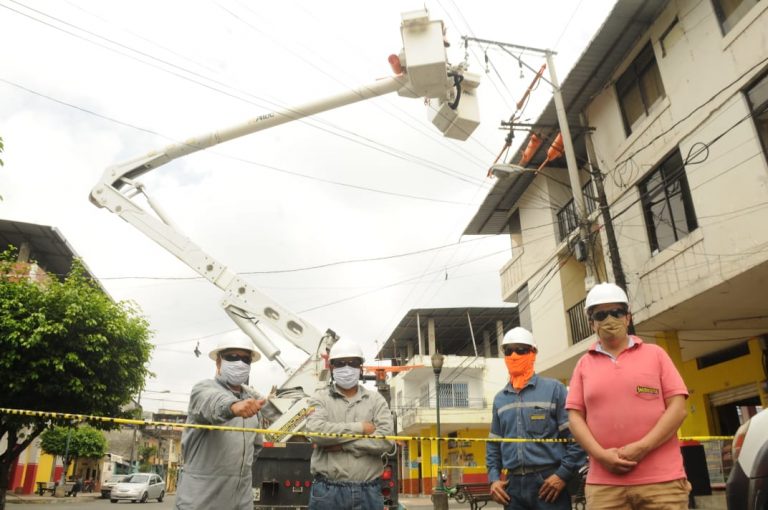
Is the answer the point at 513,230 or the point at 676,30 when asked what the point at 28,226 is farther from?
the point at 676,30

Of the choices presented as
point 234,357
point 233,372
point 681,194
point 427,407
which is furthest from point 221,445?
point 427,407

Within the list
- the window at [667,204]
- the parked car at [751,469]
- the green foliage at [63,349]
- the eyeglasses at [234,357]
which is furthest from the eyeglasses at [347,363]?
the green foliage at [63,349]

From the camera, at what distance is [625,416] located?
3230 mm

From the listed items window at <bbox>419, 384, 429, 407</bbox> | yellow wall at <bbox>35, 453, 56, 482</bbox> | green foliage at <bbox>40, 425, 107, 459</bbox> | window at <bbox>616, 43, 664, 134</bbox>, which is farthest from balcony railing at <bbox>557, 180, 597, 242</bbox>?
yellow wall at <bbox>35, 453, 56, 482</bbox>

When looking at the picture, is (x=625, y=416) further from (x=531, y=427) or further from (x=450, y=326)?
(x=450, y=326)

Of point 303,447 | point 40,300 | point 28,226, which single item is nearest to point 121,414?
point 40,300

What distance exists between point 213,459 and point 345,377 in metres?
1.08

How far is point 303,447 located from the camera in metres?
7.96

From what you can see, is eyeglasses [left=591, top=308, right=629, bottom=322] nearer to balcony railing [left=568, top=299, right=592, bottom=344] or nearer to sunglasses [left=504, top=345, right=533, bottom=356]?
sunglasses [left=504, top=345, right=533, bottom=356]

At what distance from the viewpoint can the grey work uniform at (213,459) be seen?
12.4ft

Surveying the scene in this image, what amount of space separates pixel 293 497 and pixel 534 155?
11.3 metres

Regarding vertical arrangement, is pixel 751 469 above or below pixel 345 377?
below

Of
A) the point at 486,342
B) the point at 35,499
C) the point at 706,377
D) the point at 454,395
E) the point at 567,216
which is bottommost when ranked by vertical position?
the point at 35,499

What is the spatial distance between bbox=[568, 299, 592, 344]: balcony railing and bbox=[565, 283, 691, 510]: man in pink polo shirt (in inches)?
433
